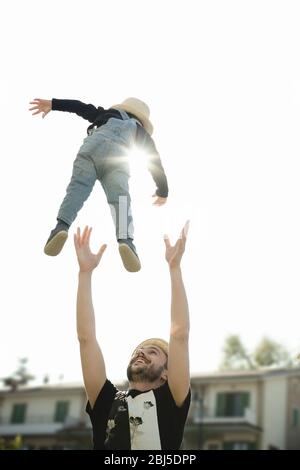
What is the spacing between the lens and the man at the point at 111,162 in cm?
465

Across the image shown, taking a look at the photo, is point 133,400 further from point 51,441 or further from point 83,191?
point 51,441

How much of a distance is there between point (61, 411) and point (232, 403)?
10.2 meters

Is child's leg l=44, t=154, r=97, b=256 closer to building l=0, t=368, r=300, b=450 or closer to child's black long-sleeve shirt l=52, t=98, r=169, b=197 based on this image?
child's black long-sleeve shirt l=52, t=98, r=169, b=197

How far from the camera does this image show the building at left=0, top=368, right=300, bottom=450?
31797 millimetres

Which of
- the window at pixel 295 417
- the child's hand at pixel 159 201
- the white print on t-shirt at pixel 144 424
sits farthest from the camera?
the window at pixel 295 417

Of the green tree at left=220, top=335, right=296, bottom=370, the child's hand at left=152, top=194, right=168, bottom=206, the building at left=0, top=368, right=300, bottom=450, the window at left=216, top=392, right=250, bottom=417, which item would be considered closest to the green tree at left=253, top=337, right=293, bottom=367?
the green tree at left=220, top=335, right=296, bottom=370

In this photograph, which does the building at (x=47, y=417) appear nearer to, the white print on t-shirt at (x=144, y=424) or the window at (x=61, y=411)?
the window at (x=61, y=411)

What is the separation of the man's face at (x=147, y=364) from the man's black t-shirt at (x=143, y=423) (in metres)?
0.10

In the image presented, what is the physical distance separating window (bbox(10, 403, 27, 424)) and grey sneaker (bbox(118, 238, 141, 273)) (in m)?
35.9

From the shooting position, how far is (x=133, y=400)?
442 cm

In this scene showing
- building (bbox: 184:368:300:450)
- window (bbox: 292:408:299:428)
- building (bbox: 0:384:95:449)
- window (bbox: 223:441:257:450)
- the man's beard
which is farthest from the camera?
building (bbox: 0:384:95:449)

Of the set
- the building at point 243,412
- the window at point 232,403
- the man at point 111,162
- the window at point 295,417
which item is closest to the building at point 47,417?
the building at point 243,412

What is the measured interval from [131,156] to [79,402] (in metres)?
33.0
